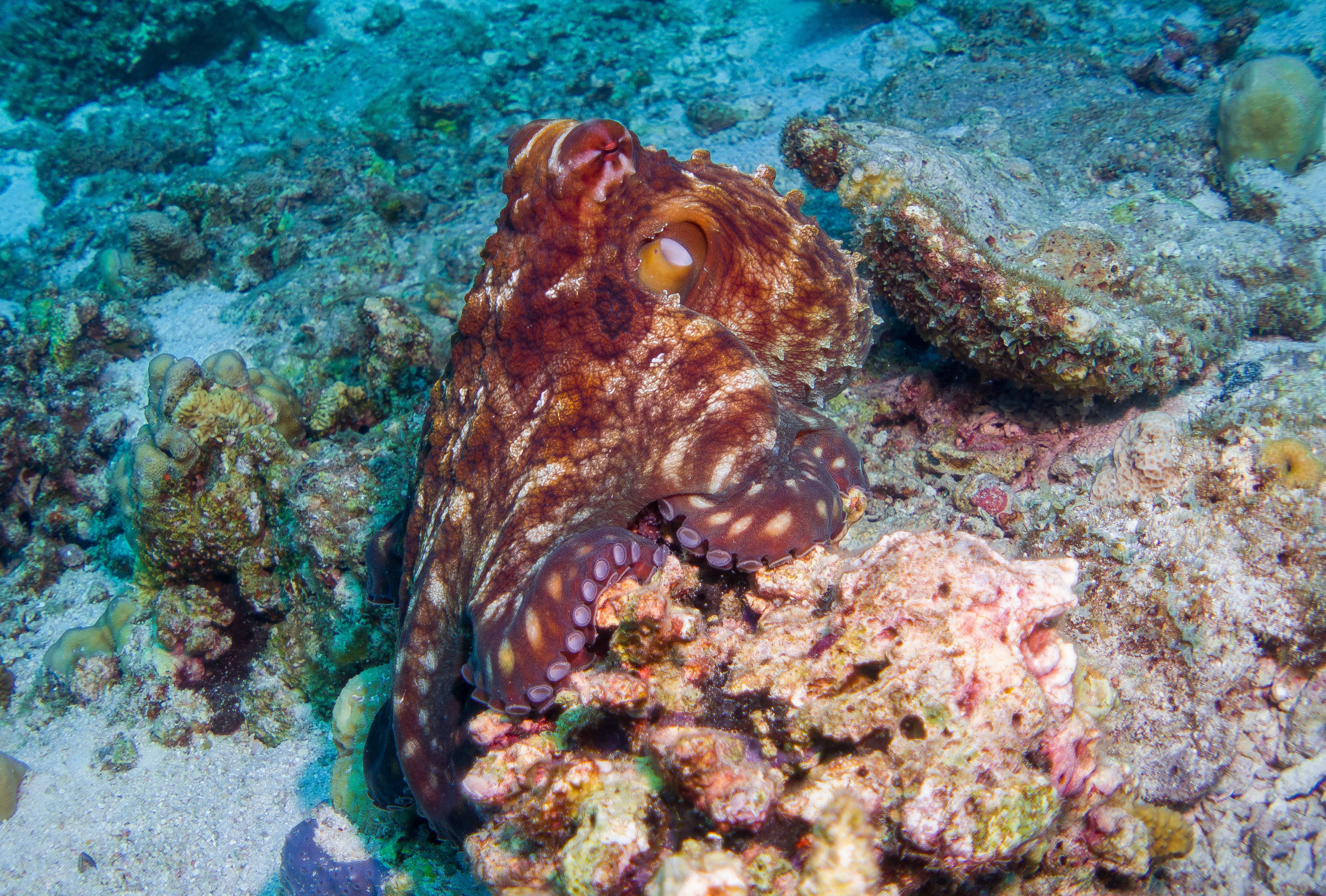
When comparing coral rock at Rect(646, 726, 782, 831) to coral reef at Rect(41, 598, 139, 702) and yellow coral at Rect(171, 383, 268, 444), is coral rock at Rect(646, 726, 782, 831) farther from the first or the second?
coral reef at Rect(41, 598, 139, 702)

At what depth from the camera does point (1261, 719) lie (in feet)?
10.00

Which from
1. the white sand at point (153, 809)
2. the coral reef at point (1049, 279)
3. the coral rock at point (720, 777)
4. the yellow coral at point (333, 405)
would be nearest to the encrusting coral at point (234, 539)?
the white sand at point (153, 809)

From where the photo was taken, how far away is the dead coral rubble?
6.13 ft

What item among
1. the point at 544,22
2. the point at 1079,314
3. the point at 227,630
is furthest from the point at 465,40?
the point at 1079,314

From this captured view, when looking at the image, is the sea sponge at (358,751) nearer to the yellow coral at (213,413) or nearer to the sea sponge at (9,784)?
the yellow coral at (213,413)

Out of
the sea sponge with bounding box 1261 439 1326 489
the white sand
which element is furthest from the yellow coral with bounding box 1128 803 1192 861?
the white sand

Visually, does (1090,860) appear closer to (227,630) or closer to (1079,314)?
(1079,314)

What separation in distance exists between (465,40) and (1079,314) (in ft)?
65.2

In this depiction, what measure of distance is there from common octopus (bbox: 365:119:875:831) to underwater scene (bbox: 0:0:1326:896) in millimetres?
19

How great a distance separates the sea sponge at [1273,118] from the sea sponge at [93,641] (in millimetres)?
12213

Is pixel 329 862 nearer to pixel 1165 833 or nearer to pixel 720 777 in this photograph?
A: pixel 720 777

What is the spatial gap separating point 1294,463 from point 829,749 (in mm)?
2994

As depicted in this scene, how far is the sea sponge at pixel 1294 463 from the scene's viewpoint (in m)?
3.15

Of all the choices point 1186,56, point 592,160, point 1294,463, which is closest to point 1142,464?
point 1294,463
